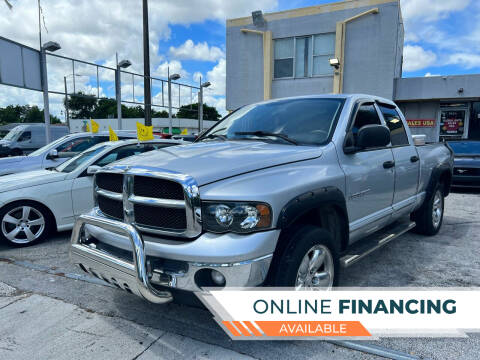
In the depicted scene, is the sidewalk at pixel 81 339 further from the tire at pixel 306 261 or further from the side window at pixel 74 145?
the side window at pixel 74 145

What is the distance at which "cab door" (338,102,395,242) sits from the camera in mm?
3135

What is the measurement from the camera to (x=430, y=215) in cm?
500

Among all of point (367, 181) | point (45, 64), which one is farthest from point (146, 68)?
point (367, 181)

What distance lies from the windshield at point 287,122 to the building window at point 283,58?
44.0 ft

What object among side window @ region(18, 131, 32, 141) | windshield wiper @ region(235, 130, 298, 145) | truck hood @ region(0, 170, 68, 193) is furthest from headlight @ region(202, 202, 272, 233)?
side window @ region(18, 131, 32, 141)

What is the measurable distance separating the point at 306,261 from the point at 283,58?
50.8 ft

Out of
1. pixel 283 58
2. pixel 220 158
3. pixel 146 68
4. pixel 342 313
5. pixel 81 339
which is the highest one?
pixel 283 58

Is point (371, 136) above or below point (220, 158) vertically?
above

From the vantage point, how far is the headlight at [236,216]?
2.23 meters

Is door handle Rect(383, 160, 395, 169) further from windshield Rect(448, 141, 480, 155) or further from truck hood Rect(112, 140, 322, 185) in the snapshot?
windshield Rect(448, 141, 480, 155)

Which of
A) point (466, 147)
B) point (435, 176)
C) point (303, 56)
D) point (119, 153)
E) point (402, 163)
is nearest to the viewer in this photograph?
point (402, 163)

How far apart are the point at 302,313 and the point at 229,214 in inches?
39.6

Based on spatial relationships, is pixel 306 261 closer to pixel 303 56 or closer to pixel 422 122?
pixel 303 56

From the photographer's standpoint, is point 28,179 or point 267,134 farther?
point 28,179
